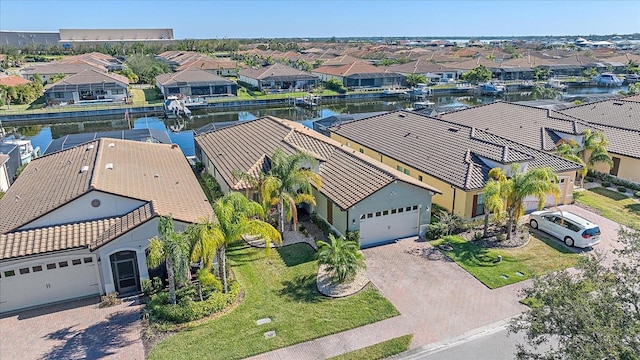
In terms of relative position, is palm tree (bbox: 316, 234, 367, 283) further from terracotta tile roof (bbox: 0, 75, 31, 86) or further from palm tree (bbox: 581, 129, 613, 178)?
terracotta tile roof (bbox: 0, 75, 31, 86)

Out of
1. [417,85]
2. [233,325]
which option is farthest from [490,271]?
[417,85]

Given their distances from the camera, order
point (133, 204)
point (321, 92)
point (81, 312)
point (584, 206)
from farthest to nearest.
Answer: point (321, 92) → point (584, 206) → point (133, 204) → point (81, 312)

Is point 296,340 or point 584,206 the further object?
point 584,206

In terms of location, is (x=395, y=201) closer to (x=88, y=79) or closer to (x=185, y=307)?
(x=185, y=307)

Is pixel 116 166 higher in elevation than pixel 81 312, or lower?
higher

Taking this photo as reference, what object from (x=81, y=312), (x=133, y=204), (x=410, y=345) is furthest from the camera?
(x=133, y=204)

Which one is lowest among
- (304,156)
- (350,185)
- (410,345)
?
(410,345)

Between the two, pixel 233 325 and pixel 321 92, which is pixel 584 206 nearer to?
pixel 233 325

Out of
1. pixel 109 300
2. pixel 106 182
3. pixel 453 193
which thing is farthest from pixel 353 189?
Result: pixel 109 300
